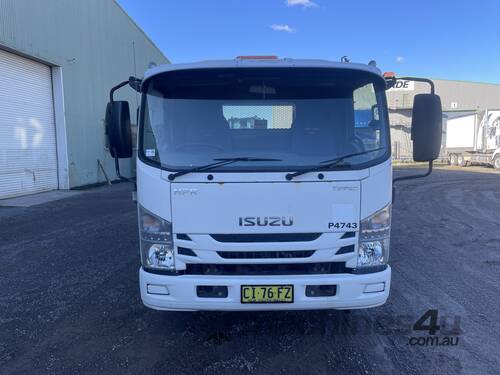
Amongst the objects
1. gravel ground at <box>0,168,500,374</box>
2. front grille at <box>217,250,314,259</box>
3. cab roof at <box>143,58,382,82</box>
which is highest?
cab roof at <box>143,58,382,82</box>

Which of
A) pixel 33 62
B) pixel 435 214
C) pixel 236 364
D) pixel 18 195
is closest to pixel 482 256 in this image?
pixel 435 214

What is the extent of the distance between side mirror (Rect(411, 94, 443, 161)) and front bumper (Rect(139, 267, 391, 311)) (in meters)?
1.16

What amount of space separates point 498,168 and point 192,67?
28.4 meters

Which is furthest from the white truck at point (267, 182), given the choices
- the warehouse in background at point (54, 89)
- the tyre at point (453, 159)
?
the tyre at point (453, 159)

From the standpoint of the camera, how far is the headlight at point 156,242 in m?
3.21

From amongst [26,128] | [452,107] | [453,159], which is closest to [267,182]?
[26,128]

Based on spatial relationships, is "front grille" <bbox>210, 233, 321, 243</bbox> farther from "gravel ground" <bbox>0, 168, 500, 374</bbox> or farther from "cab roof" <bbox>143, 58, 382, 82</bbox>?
"cab roof" <bbox>143, 58, 382, 82</bbox>

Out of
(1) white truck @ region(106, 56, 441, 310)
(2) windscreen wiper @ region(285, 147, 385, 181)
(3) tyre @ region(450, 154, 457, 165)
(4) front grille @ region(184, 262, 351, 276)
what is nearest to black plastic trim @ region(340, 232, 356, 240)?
(1) white truck @ region(106, 56, 441, 310)

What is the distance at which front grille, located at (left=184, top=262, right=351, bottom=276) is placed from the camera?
10.5 feet

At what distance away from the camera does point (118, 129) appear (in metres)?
3.57

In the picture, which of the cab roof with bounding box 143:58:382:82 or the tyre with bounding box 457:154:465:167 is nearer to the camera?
the cab roof with bounding box 143:58:382:82

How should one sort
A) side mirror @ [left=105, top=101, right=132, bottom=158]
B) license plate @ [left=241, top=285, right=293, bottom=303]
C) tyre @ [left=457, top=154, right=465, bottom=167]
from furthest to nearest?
tyre @ [left=457, top=154, right=465, bottom=167] < side mirror @ [left=105, top=101, right=132, bottom=158] < license plate @ [left=241, top=285, right=293, bottom=303]

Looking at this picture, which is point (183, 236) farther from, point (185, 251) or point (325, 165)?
point (325, 165)

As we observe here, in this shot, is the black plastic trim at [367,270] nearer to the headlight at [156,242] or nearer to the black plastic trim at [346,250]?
the black plastic trim at [346,250]
